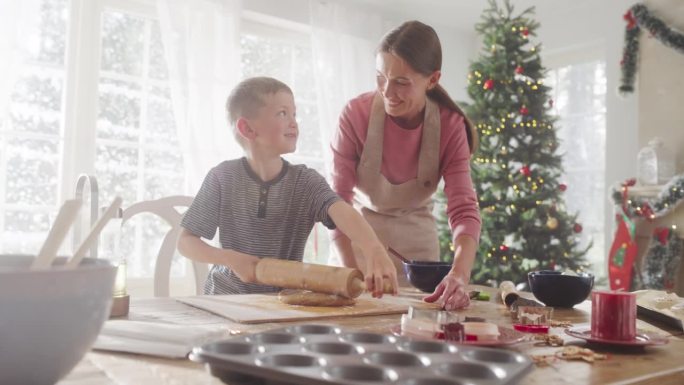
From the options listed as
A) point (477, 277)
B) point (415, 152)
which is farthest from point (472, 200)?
point (477, 277)

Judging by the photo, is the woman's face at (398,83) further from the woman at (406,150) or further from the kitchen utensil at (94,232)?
the kitchen utensil at (94,232)

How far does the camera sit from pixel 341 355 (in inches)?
26.2

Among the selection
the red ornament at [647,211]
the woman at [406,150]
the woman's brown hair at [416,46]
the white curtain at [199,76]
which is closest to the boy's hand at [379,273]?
the woman at [406,150]

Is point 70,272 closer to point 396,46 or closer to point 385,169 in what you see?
point 396,46

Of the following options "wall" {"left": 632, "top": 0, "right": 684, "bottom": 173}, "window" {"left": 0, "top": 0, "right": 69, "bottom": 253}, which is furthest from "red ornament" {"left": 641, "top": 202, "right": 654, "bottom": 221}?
"window" {"left": 0, "top": 0, "right": 69, "bottom": 253}

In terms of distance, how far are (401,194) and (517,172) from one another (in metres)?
2.52

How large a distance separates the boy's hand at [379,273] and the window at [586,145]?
367 cm

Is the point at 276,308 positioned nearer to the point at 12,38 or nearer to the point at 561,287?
the point at 561,287

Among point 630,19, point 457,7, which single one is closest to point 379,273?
point 630,19

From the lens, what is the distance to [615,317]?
0.92m

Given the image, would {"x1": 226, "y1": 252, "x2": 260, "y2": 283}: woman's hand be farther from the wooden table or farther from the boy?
the wooden table

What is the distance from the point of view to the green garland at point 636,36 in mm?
3922

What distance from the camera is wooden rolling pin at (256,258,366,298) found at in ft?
4.00

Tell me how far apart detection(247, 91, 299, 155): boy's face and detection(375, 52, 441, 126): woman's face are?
0.89 feet
